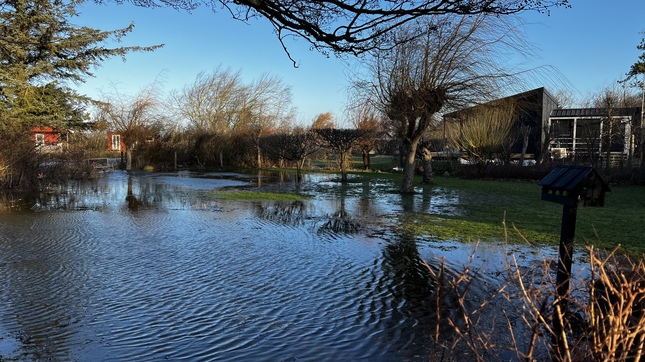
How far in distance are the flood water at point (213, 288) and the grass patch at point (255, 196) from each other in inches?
150

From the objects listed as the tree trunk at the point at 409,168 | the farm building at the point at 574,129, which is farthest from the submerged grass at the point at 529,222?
the farm building at the point at 574,129

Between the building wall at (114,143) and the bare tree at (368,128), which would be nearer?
the bare tree at (368,128)

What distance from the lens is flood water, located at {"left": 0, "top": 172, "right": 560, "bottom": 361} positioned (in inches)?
153

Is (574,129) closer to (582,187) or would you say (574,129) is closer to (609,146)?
(609,146)

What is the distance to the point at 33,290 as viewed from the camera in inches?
205

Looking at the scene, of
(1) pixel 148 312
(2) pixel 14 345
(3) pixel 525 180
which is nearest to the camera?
(2) pixel 14 345

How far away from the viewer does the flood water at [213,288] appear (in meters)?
3.90

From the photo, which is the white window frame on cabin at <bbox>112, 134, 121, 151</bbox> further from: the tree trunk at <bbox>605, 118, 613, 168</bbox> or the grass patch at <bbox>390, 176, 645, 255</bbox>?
the tree trunk at <bbox>605, 118, 613, 168</bbox>

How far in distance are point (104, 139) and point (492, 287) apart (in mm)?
36989

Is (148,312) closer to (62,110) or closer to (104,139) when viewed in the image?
(62,110)

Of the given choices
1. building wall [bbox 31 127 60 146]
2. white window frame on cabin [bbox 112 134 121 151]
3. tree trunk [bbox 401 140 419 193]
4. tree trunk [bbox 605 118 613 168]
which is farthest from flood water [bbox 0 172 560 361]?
white window frame on cabin [bbox 112 134 121 151]

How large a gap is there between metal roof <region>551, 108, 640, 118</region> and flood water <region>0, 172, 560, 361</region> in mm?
19141

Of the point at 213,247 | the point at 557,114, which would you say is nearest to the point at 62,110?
the point at 213,247

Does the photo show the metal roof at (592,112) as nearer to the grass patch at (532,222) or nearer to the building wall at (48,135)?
the grass patch at (532,222)
